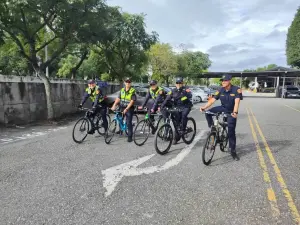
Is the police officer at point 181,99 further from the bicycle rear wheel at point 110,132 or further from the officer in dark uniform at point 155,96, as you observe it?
the bicycle rear wheel at point 110,132

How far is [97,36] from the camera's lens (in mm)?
13148

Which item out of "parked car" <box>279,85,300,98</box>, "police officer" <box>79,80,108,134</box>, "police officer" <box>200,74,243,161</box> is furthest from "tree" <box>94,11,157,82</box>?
"parked car" <box>279,85,300,98</box>

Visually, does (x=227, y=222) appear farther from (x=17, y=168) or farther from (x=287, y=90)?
(x=287, y=90)

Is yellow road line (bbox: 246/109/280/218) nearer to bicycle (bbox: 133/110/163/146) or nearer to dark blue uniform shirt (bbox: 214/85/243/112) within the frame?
dark blue uniform shirt (bbox: 214/85/243/112)

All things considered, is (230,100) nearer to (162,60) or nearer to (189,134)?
(189,134)

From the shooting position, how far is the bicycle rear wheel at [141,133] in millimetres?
7559

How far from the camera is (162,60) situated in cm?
4000

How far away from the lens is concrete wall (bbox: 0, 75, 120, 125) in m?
11.2

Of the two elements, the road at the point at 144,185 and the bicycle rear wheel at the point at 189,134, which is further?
the bicycle rear wheel at the point at 189,134

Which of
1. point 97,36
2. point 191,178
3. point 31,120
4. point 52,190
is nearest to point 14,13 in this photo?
point 97,36

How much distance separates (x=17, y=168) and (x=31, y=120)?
24.7ft

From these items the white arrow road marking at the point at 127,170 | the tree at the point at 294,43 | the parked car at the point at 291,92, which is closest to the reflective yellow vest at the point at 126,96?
the white arrow road marking at the point at 127,170

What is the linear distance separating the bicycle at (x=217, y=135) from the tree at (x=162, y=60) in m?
33.7

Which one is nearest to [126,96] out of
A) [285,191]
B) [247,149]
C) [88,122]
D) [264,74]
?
[88,122]
